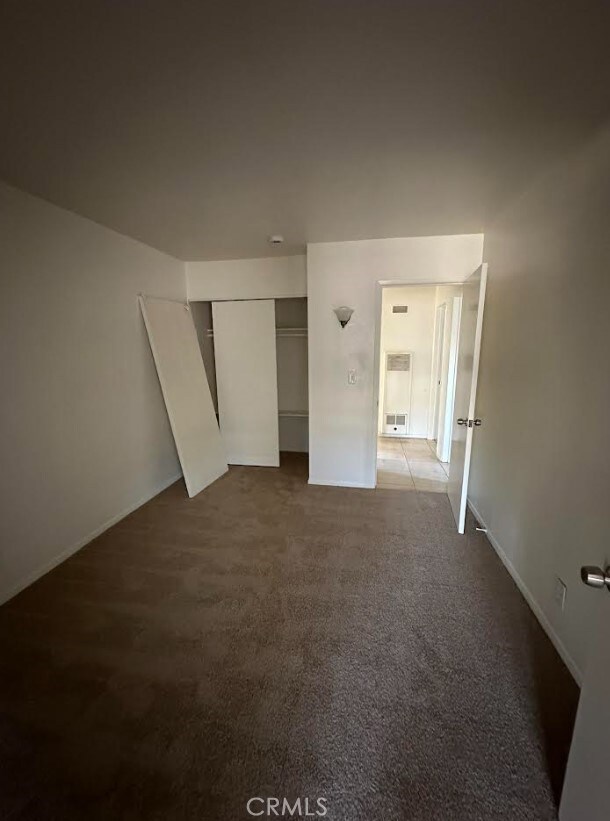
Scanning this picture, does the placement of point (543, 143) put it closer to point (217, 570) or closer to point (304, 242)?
point (304, 242)

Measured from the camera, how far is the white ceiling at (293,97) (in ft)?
3.17

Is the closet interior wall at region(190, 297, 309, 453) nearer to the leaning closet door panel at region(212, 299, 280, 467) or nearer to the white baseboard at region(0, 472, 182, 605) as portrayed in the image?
the leaning closet door panel at region(212, 299, 280, 467)

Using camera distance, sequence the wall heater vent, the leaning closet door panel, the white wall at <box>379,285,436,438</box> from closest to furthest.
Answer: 1. the leaning closet door panel
2. the white wall at <box>379,285,436,438</box>
3. the wall heater vent

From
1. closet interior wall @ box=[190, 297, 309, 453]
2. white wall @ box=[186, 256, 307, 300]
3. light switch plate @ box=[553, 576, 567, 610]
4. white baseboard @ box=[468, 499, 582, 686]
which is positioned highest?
white wall @ box=[186, 256, 307, 300]

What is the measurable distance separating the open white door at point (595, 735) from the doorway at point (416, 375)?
3.30 meters

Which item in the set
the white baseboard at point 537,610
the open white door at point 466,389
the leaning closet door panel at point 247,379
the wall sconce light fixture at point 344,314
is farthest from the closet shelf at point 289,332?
the white baseboard at point 537,610

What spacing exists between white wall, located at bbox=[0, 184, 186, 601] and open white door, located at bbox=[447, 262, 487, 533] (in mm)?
2838

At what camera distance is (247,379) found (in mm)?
4191

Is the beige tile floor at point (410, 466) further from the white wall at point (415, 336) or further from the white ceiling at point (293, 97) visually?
the white ceiling at point (293, 97)

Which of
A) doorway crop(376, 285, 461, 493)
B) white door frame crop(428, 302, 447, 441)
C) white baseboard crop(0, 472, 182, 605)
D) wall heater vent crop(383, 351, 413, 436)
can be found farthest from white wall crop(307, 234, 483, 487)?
wall heater vent crop(383, 351, 413, 436)

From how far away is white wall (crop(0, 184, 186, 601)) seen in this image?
2059mm

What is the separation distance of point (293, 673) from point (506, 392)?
2.16 m

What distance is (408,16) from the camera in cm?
96

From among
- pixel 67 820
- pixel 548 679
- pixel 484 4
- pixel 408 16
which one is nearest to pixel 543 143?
pixel 484 4
